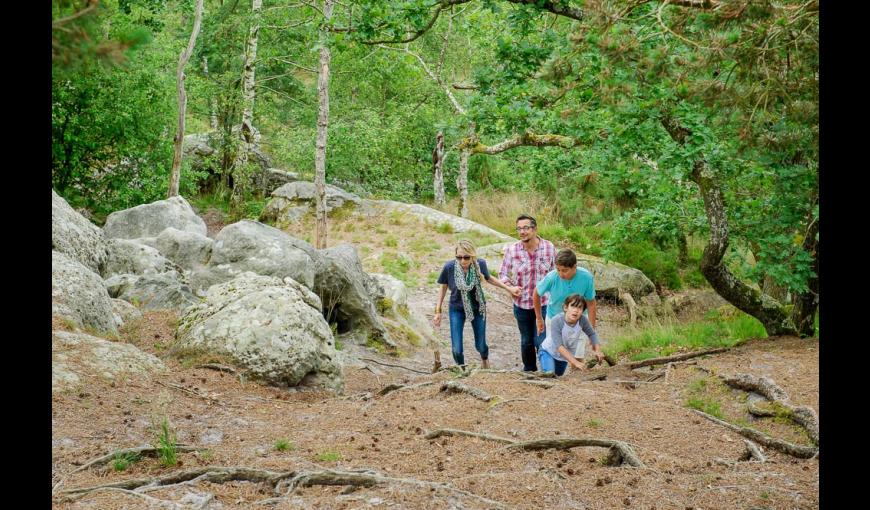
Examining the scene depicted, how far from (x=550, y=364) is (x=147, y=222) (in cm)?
1044

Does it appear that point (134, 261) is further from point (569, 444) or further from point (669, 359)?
point (569, 444)

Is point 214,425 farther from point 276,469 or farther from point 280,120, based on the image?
point 280,120

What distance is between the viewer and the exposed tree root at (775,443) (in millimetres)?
5691

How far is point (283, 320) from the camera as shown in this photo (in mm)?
8336

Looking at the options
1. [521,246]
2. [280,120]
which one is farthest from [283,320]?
[280,120]

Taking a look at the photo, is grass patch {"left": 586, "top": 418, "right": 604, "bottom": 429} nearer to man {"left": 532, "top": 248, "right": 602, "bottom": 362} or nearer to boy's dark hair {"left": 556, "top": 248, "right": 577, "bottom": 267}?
man {"left": 532, "top": 248, "right": 602, "bottom": 362}

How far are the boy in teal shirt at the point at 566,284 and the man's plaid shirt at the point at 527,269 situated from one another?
0.77 meters

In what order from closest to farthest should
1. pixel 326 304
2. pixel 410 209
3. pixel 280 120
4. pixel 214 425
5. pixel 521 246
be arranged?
1. pixel 214 425
2. pixel 521 246
3. pixel 326 304
4. pixel 410 209
5. pixel 280 120

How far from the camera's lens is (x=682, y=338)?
40.2ft

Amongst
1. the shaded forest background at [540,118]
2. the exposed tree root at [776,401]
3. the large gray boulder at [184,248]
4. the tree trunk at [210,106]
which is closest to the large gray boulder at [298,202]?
the shaded forest background at [540,118]

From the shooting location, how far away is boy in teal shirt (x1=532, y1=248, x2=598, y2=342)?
7.96m

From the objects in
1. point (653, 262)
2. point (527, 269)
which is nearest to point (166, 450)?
point (527, 269)

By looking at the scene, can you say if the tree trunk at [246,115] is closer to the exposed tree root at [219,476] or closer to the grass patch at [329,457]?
the grass patch at [329,457]
